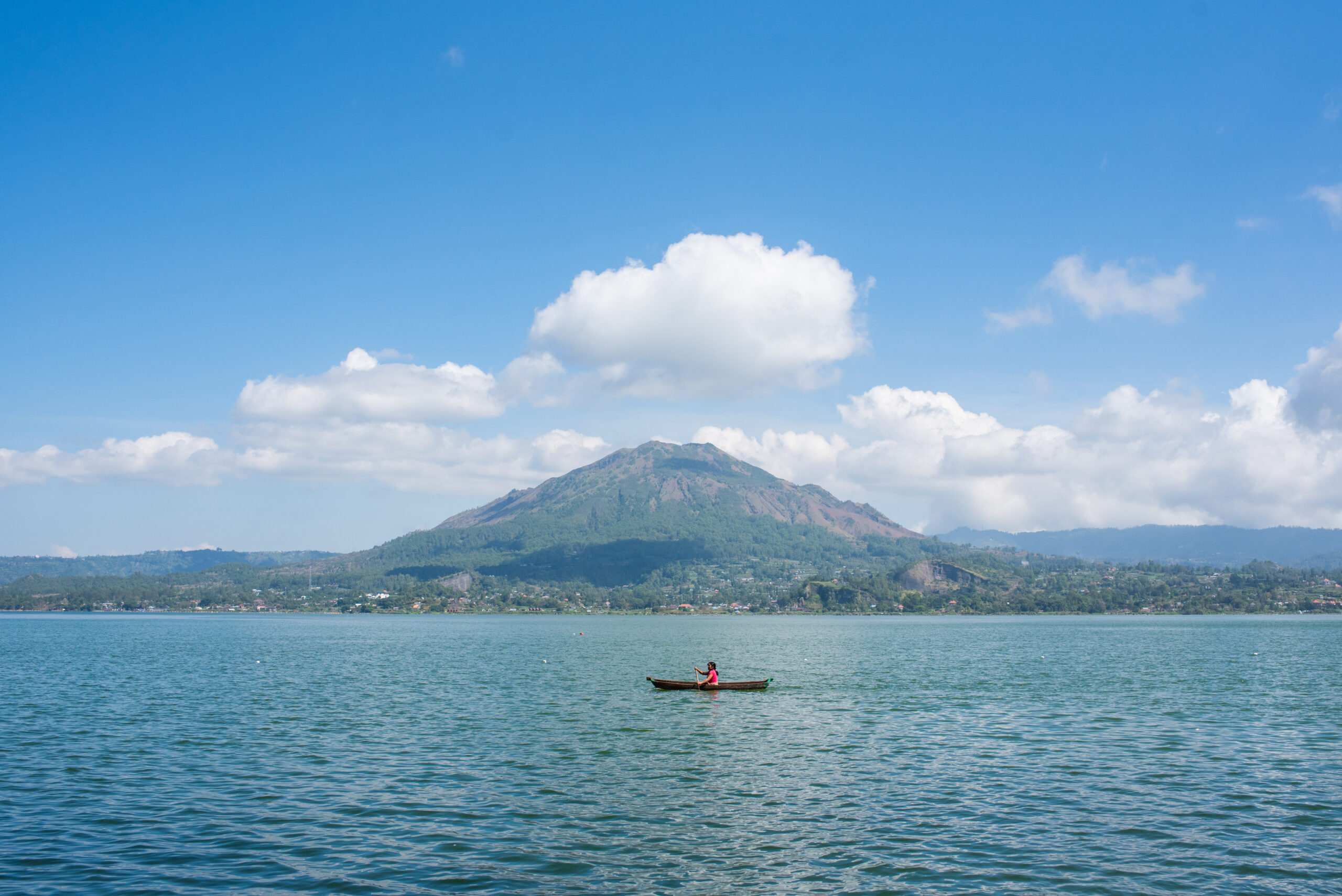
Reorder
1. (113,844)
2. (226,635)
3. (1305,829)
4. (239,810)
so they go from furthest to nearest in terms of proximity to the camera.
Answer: (226,635) < (239,810) < (1305,829) < (113,844)

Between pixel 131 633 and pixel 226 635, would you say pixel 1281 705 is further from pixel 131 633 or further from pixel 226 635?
pixel 131 633

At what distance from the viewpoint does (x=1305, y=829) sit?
1147 inches

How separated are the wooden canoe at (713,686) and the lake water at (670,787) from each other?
805mm

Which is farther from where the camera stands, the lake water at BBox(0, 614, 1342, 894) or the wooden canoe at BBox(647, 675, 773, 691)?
the wooden canoe at BBox(647, 675, 773, 691)

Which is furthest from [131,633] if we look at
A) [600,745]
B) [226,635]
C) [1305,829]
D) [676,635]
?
[1305,829]

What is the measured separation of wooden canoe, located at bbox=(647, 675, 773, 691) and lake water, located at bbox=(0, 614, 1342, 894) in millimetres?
805

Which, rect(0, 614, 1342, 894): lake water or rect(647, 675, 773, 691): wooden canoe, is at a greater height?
rect(0, 614, 1342, 894): lake water

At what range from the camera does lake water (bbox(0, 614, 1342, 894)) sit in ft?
81.1

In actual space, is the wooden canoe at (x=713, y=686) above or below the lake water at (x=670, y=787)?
below

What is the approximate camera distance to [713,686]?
69562 millimetres

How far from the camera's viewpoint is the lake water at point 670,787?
81.1 ft

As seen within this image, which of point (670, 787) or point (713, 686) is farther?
point (713, 686)

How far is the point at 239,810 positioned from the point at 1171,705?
59.3m

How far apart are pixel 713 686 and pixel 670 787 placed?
34892 millimetres
